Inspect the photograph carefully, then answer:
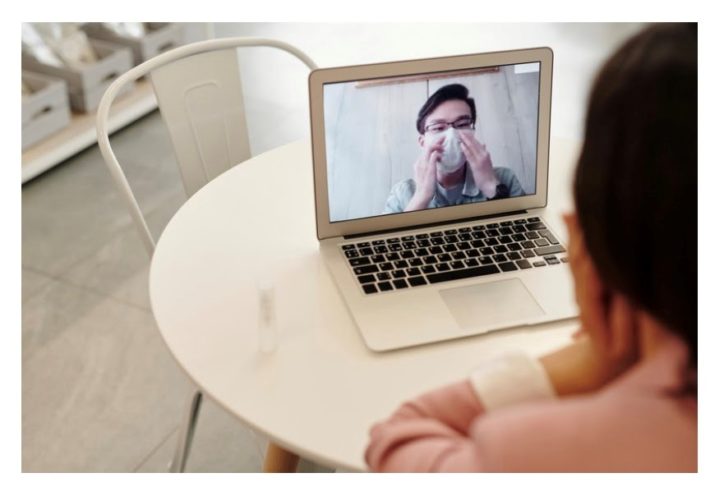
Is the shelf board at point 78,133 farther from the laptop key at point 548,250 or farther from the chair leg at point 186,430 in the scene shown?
the laptop key at point 548,250

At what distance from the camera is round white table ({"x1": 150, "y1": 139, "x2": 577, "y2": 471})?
95 cm

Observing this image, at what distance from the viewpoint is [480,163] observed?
1257 mm

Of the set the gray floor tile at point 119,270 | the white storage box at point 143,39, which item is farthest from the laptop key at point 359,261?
the white storage box at point 143,39

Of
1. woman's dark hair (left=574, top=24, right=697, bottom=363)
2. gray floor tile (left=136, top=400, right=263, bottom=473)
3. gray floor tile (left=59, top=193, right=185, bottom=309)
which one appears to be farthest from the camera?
gray floor tile (left=59, top=193, right=185, bottom=309)

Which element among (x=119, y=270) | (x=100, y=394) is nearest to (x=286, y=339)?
(x=100, y=394)

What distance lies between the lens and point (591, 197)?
0.58m

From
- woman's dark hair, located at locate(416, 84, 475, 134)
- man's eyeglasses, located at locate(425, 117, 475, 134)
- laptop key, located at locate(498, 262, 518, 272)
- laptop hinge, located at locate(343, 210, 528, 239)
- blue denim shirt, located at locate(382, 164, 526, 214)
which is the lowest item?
laptop key, located at locate(498, 262, 518, 272)

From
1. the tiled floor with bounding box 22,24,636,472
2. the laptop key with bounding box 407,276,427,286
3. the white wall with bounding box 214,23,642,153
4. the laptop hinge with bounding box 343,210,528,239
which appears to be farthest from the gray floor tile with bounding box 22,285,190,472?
the white wall with bounding box 214,23,642,153

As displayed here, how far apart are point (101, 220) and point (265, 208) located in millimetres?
1474

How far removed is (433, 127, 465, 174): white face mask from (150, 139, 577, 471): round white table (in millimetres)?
182

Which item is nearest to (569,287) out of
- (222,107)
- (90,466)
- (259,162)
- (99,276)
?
(259,162)

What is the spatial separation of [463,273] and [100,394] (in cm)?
121

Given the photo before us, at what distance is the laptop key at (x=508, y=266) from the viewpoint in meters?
1.20

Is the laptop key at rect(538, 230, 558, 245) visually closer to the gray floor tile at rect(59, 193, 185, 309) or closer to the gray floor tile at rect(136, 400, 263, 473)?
the gray floor tile at rect(136, 400, 263, 473)
